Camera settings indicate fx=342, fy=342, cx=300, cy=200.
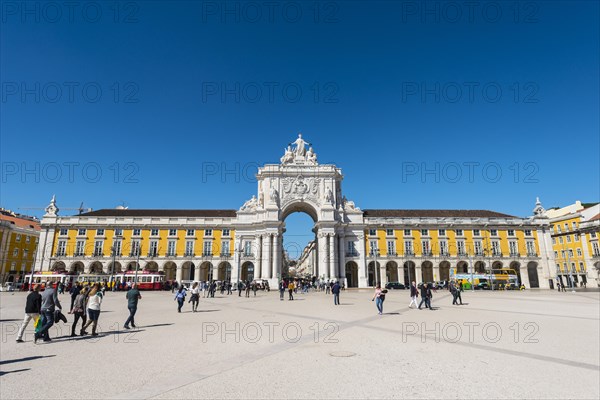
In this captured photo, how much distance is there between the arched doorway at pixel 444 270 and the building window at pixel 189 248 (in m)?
44.2

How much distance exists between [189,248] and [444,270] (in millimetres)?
45736

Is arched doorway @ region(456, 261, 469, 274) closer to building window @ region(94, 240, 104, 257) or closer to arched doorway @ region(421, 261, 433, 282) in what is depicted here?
arched doorway @ region(421, 261, 433, 282)

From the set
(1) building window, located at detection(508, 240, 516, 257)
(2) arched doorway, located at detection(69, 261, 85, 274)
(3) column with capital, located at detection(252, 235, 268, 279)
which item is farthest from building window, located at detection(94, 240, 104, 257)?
(1) building window, located at detection(508, 240, 516, 257)

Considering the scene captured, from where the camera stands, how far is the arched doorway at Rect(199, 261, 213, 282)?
60438 millimetres

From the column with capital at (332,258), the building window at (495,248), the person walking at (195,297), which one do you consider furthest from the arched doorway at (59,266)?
the building window at (495,248)

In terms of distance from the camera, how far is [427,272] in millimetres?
61750

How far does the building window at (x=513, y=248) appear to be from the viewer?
6072cm

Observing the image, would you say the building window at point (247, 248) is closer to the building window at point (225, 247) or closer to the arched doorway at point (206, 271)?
the building window at point (225, 247)

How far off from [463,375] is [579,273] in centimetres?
7173

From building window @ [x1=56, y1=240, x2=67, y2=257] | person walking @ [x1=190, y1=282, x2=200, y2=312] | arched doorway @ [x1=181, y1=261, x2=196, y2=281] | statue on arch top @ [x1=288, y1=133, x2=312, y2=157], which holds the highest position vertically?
statue on arch top @ [x1=288, y1=133, x2=312, y2=157]

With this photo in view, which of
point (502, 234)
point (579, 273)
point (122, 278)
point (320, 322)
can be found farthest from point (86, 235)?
point (579, 273)

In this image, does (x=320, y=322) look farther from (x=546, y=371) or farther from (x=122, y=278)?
(x=122, y=278)

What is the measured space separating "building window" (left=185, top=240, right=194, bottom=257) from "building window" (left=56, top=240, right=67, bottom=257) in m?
21.0

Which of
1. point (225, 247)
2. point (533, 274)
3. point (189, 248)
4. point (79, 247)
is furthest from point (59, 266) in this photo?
point (533, 274)
